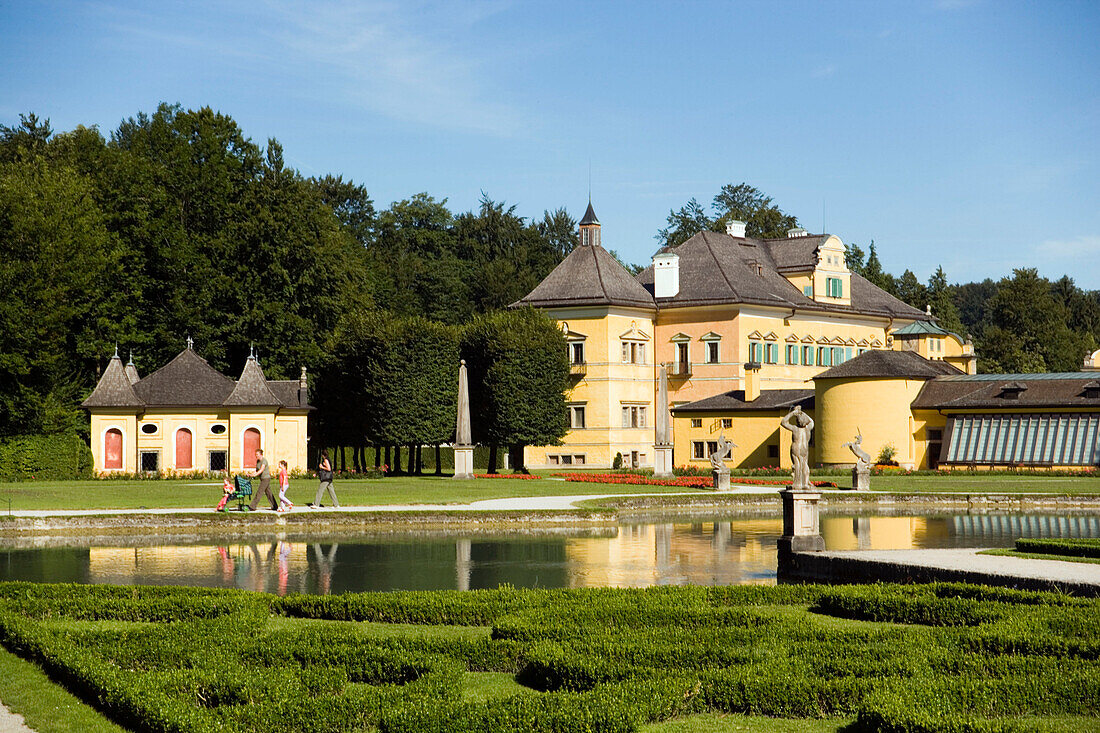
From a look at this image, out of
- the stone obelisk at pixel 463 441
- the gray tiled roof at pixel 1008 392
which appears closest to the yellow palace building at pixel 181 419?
the stone obelisk at pixel 463 441

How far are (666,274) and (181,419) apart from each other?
93.5ft

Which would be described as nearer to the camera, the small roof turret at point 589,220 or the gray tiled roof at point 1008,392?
the gray tiled roof at point 1008,392

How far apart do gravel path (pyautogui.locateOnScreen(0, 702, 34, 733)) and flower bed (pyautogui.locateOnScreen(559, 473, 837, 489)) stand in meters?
31.6

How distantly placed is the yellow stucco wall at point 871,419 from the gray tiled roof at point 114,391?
30.2 meters

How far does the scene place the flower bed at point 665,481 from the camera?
41.8m

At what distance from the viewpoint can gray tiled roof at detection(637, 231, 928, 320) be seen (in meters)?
66.2

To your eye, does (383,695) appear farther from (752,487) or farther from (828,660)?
(752,487)

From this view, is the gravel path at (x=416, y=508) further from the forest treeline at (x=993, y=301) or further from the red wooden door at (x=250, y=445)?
the forest treeline at (x=993, y=301)

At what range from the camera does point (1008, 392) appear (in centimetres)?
5350

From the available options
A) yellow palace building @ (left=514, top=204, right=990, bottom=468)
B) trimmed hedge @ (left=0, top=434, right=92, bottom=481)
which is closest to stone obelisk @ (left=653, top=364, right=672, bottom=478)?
yellow palace building @ (left=514, top=204, right=990, bottom=468)

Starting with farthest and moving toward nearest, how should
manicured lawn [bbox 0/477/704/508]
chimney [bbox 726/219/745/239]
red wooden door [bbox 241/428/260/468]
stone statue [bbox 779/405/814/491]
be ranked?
chimney [bbox 726/219/745/239], red wooden door [bbox 241/428/260/468], manicured lawn [bbox 0/477/704/508], stone statue [bbox 779/405/814/491]

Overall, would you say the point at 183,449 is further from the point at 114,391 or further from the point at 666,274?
the point at 666,274

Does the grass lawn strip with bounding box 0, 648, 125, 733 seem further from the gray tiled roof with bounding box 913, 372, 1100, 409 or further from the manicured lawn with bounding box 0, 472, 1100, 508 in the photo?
the gray tiled roof with bounding box 913, 372, 1100, 409

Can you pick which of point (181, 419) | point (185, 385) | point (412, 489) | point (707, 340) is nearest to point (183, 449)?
point (181, 419)
